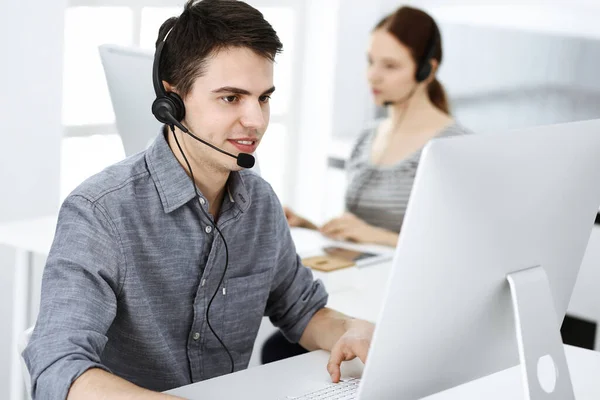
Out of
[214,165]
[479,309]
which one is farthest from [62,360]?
[479,309]

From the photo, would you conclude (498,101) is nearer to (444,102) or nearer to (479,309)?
(444,102)

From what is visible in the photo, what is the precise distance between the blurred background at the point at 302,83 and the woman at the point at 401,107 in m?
0.83

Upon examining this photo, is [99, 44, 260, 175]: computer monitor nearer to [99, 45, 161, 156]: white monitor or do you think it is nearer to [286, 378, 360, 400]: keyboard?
[99, 45, 161, 156]: white monitor

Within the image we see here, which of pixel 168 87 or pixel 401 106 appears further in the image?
pixel 401 106

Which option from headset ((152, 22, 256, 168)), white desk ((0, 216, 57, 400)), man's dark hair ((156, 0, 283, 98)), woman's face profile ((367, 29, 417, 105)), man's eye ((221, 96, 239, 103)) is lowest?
white desk ((0, 216, 57, 400))

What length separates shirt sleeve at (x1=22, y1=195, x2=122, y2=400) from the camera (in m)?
1.17

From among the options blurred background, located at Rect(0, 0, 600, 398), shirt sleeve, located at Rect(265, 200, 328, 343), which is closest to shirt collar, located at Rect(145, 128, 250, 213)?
shirt sleeve, located at Rect(265, 200, 328, 343)

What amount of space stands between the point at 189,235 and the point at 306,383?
31 cm

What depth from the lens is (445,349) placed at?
1.09 metres

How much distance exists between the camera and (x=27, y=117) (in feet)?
9.25

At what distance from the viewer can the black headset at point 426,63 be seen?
279cm

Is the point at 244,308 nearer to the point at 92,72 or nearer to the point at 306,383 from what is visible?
the point at 306,383

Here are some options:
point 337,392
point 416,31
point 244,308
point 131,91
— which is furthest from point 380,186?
point 337,392

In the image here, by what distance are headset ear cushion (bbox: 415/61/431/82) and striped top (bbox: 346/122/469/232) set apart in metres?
0.18
